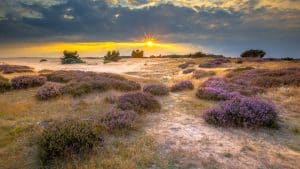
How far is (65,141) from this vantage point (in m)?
6.62

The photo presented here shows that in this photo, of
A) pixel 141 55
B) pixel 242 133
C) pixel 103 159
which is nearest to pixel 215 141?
pixel 242 133

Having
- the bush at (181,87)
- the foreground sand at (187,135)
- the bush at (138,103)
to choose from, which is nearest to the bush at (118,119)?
the foreground sand at (187,135)

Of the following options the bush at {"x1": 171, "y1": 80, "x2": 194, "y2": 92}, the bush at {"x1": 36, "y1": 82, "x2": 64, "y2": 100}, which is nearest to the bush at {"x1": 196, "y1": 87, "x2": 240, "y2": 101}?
the bush at {"x1": 171, "y1": 80, "x2": 194, "y2": 92}

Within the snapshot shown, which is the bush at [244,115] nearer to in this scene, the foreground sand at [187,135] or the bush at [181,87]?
the foreground sand at [187,135]

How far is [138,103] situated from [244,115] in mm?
4101

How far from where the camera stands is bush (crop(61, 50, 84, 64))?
46875 mm

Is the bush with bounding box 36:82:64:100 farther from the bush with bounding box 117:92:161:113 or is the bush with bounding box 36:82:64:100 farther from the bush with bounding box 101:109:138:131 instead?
the bush with bounding box 101:109:138:131

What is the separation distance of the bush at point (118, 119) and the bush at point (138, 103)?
3.64ft

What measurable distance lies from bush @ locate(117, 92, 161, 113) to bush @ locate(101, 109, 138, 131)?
1.11 meters

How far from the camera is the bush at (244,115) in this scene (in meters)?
9.22

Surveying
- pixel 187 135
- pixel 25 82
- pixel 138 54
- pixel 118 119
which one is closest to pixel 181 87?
pixel 187 135

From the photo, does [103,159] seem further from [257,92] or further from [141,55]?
[141,55]

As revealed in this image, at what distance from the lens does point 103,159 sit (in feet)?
21.0

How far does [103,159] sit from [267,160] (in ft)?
13.4
